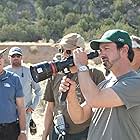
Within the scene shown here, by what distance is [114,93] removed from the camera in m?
2.85

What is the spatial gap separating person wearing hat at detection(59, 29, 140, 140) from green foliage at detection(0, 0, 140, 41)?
4187 cm

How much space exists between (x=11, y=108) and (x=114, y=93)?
1.86m

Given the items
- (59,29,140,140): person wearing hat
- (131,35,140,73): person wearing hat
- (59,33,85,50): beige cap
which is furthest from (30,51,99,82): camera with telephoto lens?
(131,35,140,73): person wearing hat

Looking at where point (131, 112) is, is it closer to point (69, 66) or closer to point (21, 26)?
point (69, 66)

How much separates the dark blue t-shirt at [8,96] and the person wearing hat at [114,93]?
1.59 metres

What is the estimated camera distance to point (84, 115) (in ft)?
10.9

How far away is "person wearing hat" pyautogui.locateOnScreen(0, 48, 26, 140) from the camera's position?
447 cm

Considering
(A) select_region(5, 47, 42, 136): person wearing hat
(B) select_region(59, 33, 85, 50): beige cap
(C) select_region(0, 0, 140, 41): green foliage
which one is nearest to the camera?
Result: (B) select_region(59, 33, 85, 50): beige cap

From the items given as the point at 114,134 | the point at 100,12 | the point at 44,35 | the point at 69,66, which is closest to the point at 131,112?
the point at 114,134

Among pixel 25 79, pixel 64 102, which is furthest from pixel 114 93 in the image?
pixel 25 79

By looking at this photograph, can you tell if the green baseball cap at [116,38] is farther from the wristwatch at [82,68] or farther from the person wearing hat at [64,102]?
the person wearing hat at [64,102]

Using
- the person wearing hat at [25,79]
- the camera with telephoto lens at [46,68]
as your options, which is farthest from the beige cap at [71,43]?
the person wearing hat at [25,79]

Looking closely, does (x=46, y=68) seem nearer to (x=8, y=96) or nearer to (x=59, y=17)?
(x=8, y=96)

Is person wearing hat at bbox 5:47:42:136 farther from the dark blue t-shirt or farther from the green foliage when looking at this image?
the green foliage
